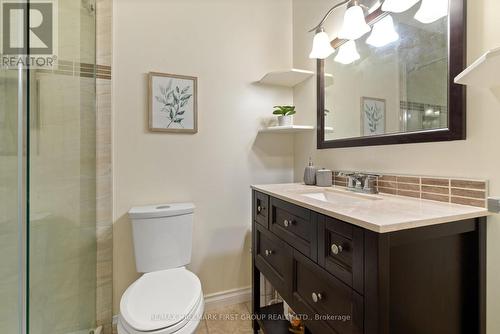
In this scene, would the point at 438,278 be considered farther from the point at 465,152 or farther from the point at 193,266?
the point at 193,266

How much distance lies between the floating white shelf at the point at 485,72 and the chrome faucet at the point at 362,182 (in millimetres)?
566

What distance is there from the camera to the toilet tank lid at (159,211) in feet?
4.69

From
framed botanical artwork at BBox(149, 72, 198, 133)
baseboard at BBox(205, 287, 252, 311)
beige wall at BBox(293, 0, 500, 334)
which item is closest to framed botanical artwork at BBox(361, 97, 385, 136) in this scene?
beige wall at BBox(293, 0, 500, 334)

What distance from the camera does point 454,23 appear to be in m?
0.90

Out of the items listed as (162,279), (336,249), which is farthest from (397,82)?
(162,279)

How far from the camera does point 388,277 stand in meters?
0.66

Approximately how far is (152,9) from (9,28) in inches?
39.5

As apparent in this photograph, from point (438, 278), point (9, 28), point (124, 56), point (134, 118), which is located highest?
point (124, 56)

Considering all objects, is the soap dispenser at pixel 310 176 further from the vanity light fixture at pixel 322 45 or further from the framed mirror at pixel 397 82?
the vanity light fixture at pixel 322 45

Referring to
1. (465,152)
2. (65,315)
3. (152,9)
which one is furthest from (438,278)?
(152,9)

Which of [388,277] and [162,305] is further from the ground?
[388,277]

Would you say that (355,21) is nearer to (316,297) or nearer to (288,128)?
(288,128)

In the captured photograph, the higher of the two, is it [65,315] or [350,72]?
[350,72]

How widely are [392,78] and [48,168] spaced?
1.65 metres
